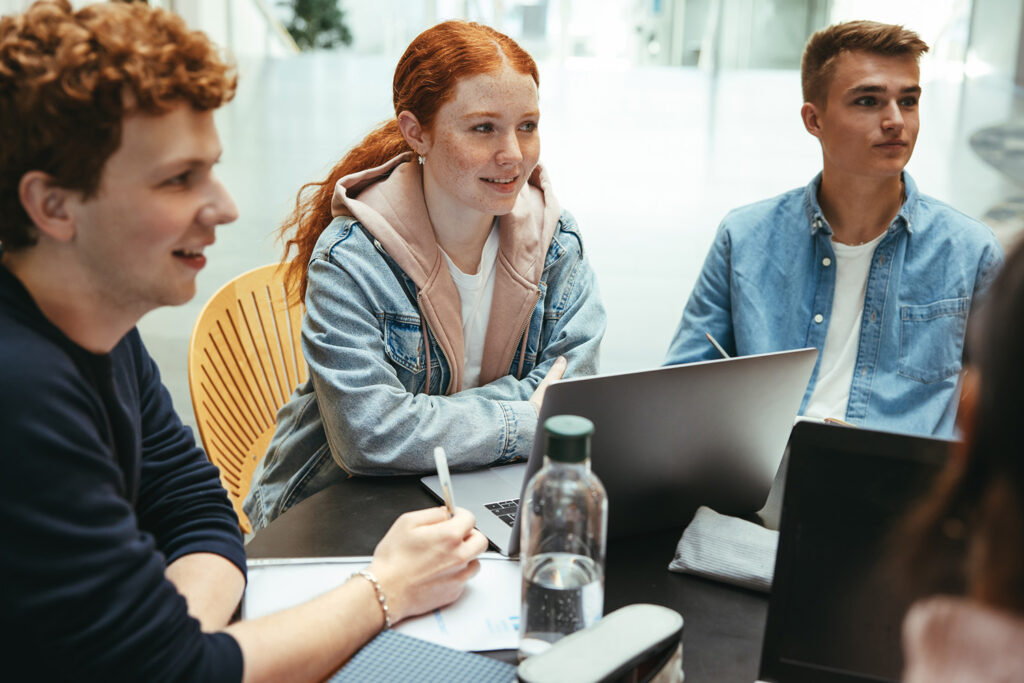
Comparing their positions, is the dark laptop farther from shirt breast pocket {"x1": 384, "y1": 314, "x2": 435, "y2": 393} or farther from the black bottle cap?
shirt breast pocket {"x1": 384, "y1": 314, "x2": 435, "y2": 393}

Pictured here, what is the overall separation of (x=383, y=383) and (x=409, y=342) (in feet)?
0.44

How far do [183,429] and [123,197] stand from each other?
0.44 m

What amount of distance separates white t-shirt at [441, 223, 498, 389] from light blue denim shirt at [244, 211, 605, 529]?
0.05 meters

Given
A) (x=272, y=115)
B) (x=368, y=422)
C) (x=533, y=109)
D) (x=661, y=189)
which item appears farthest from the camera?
(x=272, y=115)

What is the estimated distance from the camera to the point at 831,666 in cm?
84

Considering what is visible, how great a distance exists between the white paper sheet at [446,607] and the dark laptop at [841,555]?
0.95 ft

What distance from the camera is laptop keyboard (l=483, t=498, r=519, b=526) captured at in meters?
1.26

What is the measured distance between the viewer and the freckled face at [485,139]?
1601mm

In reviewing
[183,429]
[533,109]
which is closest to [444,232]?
[533,109]

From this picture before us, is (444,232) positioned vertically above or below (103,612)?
above

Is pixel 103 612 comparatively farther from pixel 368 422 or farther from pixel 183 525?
pixel 368 422

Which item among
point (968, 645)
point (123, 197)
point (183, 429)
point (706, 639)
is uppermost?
point (123, 197)

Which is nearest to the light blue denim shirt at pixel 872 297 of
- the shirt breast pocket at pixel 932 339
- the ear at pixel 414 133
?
the shirt breast pocket at pixel 932 339

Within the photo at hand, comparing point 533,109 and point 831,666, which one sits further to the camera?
point 533,109
